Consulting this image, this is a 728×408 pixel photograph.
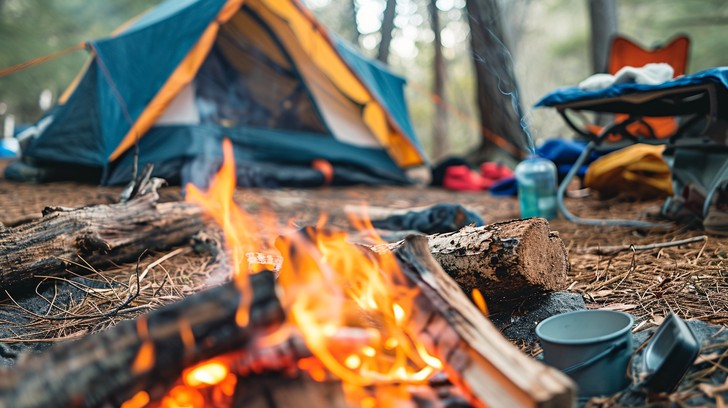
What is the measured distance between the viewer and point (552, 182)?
12.8ft

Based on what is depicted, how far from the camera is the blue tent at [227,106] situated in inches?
182

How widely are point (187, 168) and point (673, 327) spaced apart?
3.98 metres

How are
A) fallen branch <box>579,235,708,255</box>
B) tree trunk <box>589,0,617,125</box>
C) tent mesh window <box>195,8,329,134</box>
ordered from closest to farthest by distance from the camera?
fallen branch <box>579,235,708,255</box>
tent mesh window <box>195,8,329,134</box>
tree trunk <box>589,0,617,125</box>

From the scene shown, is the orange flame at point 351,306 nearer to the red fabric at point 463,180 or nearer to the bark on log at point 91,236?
the bark on log at point 91,236

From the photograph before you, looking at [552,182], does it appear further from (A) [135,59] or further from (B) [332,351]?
(A) [135,59]

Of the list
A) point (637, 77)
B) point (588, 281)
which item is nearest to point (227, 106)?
point (637, 77)

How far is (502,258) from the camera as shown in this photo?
1.80m

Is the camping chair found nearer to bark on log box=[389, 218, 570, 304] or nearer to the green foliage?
bark on log box=[389, 218, 570, 304]

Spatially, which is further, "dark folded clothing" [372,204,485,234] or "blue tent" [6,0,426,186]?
"blue tent" [6,0,426,186]

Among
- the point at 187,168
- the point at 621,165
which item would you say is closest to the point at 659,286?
the point at 621,165

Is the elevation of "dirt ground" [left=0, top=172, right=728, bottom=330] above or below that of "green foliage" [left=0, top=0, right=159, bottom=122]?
below

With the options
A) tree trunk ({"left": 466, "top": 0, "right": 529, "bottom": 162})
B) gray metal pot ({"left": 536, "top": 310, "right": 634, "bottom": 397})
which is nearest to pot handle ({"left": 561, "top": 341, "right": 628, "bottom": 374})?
gray metal pot ({"left": 536, "top": 310, "right": 634, "bottom": 397})

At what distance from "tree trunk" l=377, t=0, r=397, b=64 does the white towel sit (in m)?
5.74

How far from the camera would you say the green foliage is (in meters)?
11.8
